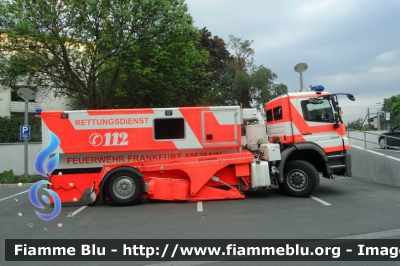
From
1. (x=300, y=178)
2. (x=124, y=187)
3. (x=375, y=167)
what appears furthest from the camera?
(x=375, y=167)

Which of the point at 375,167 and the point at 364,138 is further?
the point at 364,138

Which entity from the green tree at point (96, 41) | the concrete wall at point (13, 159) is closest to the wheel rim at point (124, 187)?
the green tree at point (96, 41)

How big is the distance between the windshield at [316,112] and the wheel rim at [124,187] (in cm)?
495

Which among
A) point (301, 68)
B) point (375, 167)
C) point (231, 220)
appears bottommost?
A: point (231, 220)

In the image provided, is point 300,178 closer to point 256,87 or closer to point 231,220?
point 231,220

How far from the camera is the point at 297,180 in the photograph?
962 centimetres

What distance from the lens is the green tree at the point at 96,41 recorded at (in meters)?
15.9

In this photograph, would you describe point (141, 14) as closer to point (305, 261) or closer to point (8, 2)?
point (8, 2)

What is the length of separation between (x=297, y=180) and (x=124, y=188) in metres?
4.57

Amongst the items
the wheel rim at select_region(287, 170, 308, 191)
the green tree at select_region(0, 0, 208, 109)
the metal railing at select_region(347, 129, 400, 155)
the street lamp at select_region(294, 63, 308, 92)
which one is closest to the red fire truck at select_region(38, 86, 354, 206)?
the wheel rim at select_region(287, 170, 308, 191)

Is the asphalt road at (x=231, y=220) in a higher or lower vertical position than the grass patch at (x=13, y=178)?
lower

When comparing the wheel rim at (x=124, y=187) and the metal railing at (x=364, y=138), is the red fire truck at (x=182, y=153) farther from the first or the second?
the metal railing at (x=364, y=138)

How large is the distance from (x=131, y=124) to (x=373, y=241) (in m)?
6.01

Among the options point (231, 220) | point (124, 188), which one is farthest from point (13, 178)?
point (231, 220)
